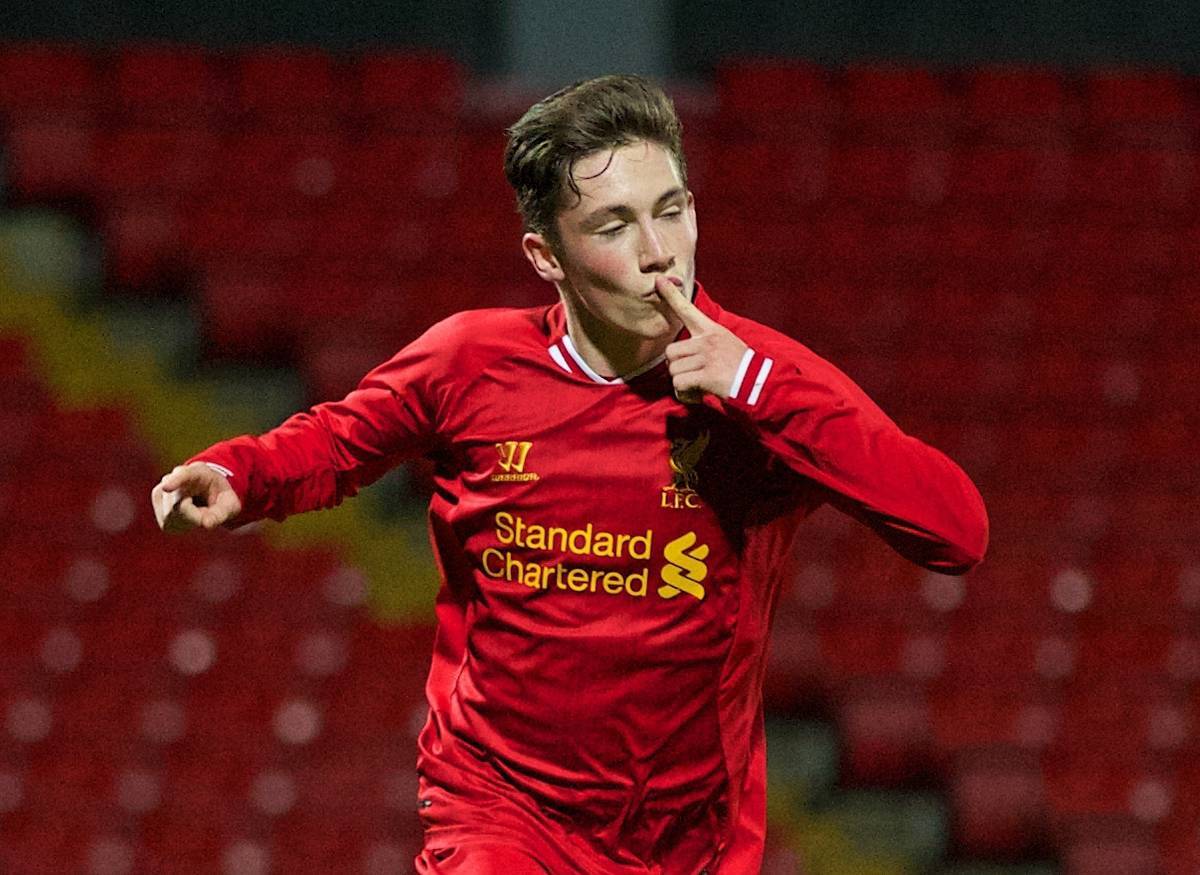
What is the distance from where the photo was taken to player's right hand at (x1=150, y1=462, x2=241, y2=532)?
6.95ft

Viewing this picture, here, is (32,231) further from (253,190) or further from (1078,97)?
(1078,97)

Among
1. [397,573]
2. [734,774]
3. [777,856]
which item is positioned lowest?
[777,856]

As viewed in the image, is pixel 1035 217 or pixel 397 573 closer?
pixel 397 573

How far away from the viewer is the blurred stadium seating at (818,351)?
477 centimetres

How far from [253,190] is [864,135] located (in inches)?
78.5

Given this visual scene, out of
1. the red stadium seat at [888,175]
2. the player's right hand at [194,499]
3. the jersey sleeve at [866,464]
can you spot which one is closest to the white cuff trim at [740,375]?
the jersey sleeve at [866,464]

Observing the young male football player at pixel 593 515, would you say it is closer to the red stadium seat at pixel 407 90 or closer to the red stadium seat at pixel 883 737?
the red stadium seat at pixel 883 737

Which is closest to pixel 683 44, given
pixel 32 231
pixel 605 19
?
pixel 605 19

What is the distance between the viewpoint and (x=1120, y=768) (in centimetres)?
484

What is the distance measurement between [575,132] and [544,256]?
182 mm

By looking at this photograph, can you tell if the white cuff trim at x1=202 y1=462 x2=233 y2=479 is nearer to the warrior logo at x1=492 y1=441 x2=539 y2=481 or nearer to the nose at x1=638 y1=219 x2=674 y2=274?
the warrior logo at x1=492 y1=441 x2=539 y2=481

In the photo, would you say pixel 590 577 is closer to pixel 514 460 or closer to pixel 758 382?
pixel 514 460

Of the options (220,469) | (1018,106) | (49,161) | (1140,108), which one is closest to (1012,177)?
(1018,106)

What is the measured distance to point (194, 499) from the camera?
7.07ft
